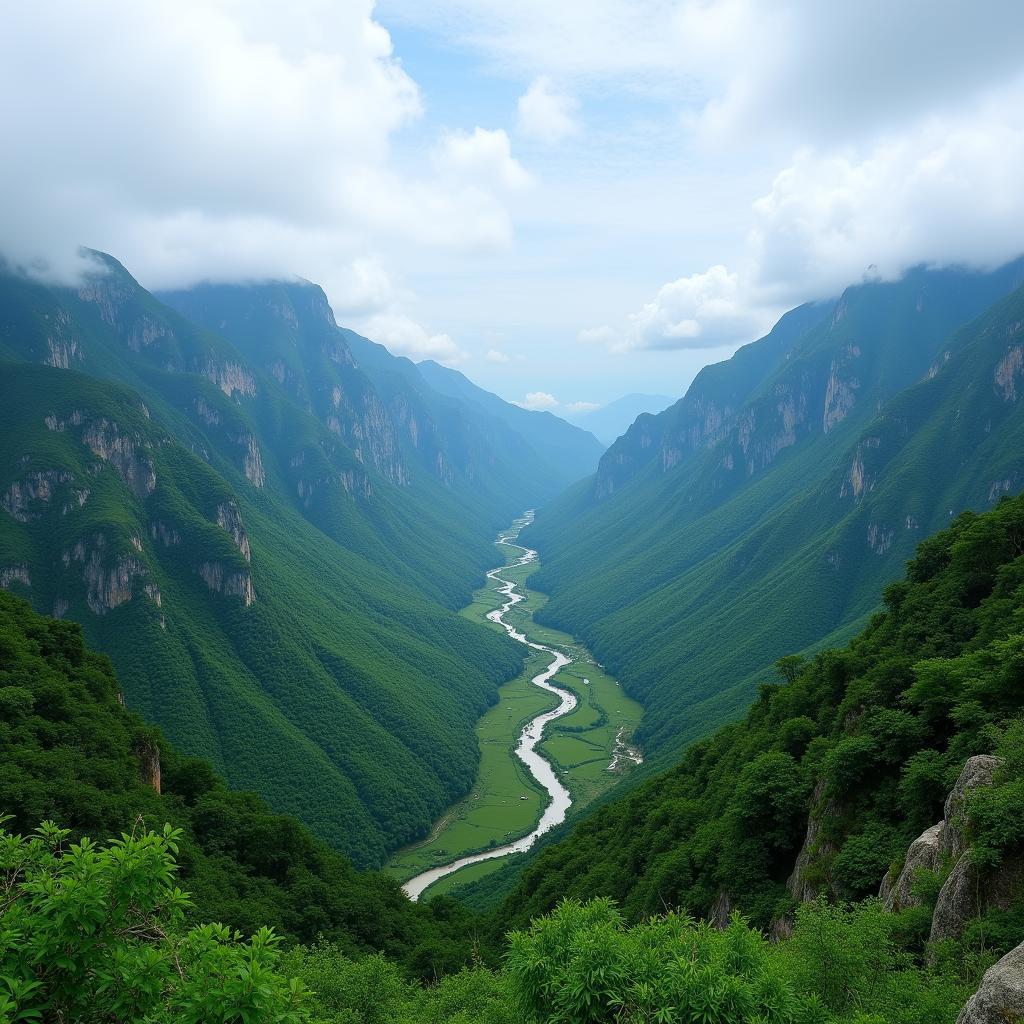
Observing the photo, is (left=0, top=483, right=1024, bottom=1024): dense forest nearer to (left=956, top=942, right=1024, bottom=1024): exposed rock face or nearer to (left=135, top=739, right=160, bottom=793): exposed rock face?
(left=135, top=739, right=160, bottom=793): exposed rock face

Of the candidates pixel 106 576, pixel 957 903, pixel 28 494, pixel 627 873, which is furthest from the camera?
pixel 28 494

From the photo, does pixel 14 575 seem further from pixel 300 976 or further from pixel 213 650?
pixel 300 976

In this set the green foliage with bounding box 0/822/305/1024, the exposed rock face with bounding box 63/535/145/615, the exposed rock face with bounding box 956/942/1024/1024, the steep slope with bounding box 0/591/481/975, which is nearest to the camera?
the green foliage with bounding box 0/822/305/1024

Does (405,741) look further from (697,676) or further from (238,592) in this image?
(697,676)

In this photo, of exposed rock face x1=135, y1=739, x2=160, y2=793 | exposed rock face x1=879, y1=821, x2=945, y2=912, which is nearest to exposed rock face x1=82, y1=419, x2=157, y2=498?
exposed rock face x1=135, y1=739, x2=160, y2=793

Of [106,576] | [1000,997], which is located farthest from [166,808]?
[106,576]

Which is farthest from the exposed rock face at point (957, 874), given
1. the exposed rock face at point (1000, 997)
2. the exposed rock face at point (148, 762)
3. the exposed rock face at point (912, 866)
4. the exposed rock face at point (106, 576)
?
the exposed rock face at point (106, 576)

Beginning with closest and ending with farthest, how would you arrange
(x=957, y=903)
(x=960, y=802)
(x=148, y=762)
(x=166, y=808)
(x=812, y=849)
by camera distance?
(x=957, y=903) → (x=960, y=802) → (x=812, y=849) → (x=166, y=808) → (x=148, y=762)

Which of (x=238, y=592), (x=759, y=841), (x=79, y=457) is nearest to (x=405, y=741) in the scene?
(x=238, y=592)

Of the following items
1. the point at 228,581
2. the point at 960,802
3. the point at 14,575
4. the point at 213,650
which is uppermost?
the point at 960,802
